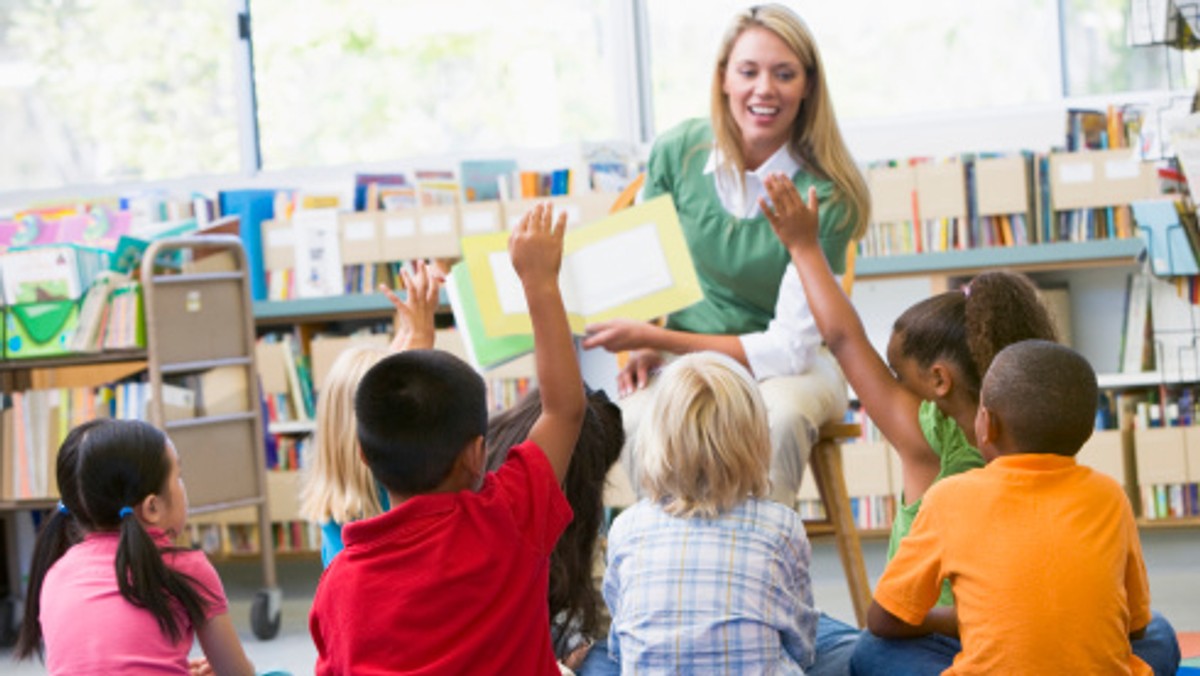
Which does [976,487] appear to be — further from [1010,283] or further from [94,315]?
[94,315]

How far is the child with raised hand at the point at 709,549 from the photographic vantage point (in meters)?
1.98

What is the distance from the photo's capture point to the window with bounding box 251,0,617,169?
545 centimetres

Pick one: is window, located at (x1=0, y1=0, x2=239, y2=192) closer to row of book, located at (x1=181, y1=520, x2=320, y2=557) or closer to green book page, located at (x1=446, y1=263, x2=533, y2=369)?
row of book, located at (x1=181, y1=520, x2=320, y2=557)

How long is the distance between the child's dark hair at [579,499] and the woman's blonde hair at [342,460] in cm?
21

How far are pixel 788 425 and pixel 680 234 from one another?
398 millimetres

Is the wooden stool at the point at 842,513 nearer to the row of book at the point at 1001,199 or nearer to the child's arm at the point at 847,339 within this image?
the child's arm at the point at 847,339

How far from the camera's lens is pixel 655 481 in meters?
2.06

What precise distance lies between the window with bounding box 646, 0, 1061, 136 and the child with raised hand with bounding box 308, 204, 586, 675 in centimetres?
348

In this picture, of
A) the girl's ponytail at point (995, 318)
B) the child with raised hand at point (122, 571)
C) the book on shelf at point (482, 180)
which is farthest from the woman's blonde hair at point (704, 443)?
the book on shelf at point (482, 180)

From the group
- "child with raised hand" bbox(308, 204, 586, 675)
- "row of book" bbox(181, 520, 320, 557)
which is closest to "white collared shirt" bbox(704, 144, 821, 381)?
"child with raised hand" bbox(308, 204, 586, 675)

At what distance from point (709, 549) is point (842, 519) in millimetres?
1035

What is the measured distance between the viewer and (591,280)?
2602 mm

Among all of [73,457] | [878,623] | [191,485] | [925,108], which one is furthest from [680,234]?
[925,108]

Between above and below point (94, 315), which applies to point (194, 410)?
below
